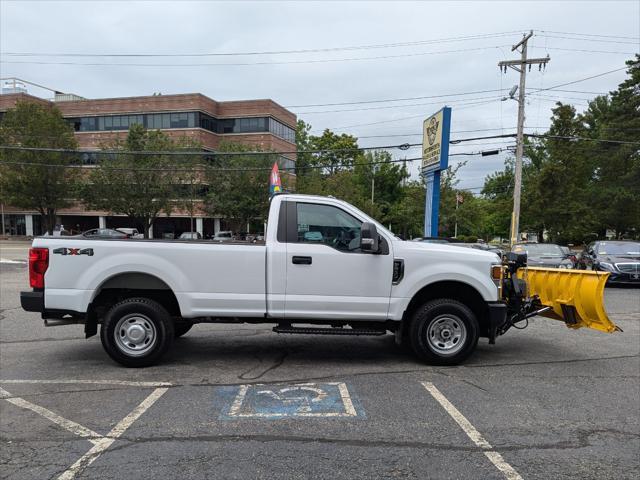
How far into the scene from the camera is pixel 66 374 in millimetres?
5664

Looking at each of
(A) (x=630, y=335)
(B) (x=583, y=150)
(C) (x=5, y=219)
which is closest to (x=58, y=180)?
(C) (x=5, y=219)

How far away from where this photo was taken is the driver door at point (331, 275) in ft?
19.0

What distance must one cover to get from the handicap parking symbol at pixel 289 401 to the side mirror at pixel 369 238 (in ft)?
5.08

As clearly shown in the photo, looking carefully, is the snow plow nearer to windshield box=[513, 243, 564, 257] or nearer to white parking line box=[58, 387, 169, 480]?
white parking line box=[58, 387, 169, 480]

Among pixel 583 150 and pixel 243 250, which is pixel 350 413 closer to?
pixel 243 250

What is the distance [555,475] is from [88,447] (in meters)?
3.42

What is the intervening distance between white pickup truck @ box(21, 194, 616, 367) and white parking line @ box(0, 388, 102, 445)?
3.69 ft

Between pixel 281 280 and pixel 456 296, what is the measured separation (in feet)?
7.64

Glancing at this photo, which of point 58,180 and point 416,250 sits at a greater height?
point 58,180

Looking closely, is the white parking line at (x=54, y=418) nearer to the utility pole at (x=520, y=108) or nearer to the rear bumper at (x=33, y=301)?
the rear bumper at (x=33, y=301)

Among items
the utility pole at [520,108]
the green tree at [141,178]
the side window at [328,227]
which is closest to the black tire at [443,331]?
the side window at [328,227]

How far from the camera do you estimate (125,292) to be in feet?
20.0

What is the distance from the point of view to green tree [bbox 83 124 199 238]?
3750 cm

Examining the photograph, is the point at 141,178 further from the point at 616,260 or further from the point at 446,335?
the point at 446,335
